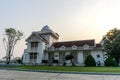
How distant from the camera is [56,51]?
151ft

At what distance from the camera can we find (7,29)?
4916 cm

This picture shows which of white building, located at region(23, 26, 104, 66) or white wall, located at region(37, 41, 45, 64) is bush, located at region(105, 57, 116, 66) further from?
white wall, located at region(37, 41, 45, 64)

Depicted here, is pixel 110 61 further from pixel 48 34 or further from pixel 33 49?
pixel 33 49

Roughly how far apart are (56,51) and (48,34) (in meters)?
5.84

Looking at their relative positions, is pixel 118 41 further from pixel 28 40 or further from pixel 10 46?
pixel 10 46

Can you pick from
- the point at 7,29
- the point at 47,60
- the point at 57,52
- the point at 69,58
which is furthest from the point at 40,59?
the point at 7,29

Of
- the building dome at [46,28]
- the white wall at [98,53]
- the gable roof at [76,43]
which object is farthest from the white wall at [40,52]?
the white wall at [98,53]

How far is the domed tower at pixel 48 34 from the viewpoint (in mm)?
48875

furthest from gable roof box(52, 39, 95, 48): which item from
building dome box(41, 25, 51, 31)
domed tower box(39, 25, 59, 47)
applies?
building dome box(41, 25, 51, 31)

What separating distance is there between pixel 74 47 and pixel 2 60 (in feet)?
86.0

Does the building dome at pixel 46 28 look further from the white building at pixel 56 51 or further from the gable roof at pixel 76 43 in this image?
the gable roof at pixel 76 43

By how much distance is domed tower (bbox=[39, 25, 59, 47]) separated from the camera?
160ft

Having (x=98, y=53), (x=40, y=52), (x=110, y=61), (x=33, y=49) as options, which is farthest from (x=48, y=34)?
(x=110, y=61)

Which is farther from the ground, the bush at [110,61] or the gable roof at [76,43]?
the gable roof at [76,43]
